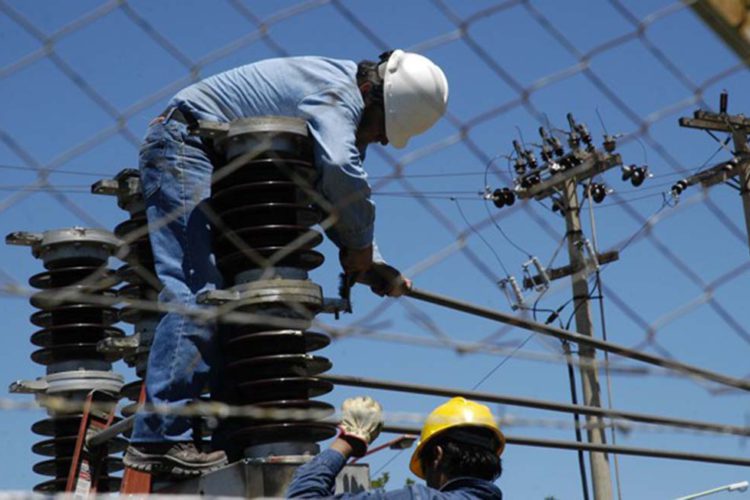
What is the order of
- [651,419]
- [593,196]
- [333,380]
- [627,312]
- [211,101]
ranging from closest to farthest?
[627,312], [211,101], [333,380], [651,419], [593,196]

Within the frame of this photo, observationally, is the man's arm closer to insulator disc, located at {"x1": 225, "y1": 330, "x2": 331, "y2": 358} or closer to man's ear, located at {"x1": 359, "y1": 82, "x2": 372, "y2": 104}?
insulator disc, located at {"x1": 225, "y1": 330, "x2": 331, "y2": 358}

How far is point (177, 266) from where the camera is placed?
4.56m

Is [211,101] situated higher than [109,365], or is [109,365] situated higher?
[211,101]

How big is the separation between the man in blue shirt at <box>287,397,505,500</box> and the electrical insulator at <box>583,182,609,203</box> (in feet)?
47.9

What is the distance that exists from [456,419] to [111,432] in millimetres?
1158

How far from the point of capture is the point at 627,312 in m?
3.87

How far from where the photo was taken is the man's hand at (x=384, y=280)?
198 inches

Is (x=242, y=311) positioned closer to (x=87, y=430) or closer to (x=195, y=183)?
(x=195, y=183)

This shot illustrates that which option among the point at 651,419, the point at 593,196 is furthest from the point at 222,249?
the point at 593,196

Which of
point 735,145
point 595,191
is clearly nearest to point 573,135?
point 595,191

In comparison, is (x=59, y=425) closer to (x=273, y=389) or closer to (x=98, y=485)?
(x=98, y=485)

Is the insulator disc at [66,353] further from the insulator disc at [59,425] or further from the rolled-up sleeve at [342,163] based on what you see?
the rolled-up sleeve at [342,163]

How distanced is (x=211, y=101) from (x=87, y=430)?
1090 mm

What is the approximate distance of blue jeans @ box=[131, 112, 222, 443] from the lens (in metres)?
4.47
